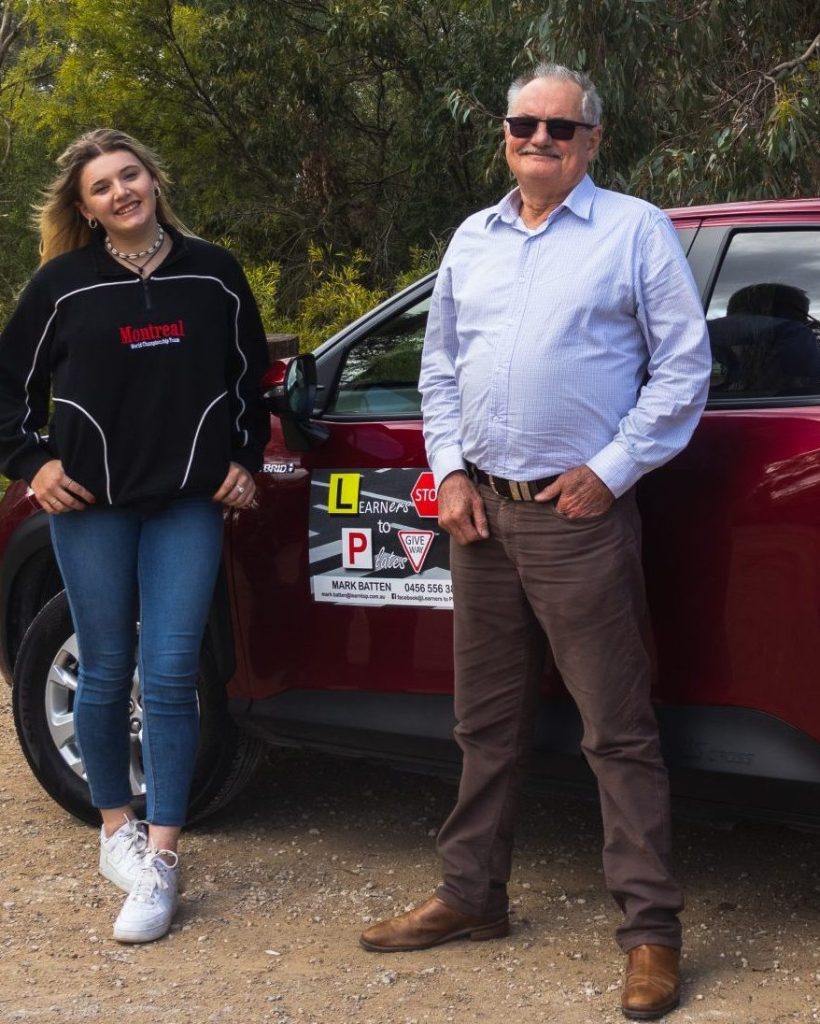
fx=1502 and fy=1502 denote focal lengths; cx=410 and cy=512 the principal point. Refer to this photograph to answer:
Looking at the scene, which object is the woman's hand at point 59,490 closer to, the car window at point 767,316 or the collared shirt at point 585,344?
the collared shirt at point 585,344

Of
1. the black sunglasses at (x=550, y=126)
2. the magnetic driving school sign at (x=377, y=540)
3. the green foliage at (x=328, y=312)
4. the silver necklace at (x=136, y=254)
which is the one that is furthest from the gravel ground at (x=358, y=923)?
the green foliage at (x=328, y=312)

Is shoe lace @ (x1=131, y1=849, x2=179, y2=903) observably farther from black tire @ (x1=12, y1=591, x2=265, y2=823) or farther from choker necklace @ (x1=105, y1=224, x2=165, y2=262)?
Answer: choker necklace @ (x1=105, y1=224, x2=165, y2=262)

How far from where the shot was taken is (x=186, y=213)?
571 inches

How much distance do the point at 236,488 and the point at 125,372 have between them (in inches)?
15.2

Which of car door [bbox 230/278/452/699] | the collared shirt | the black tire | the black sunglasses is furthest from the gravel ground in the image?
the black sunglasses

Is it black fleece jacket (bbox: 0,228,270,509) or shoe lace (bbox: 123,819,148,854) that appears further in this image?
shoe lace (bbox: 123,819,148,854)

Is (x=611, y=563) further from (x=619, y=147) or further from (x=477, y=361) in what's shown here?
(x=619, y=147)

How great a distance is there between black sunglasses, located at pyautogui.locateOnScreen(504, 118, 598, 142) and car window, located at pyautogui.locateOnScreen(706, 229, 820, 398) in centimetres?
48

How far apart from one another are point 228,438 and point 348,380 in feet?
1.23

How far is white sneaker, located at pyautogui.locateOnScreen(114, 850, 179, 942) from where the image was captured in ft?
11.7

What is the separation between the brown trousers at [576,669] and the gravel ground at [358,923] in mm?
267

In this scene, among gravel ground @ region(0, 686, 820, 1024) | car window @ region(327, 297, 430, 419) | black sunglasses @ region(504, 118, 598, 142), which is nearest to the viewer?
black sunglasses @ region(504, 118, 598, 142)

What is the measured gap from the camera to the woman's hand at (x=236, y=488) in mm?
3627

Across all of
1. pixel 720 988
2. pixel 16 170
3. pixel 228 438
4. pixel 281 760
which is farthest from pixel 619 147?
pixel 16 170
